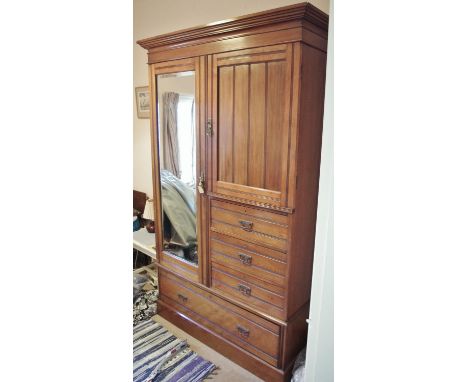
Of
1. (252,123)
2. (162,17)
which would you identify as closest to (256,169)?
(252,123)

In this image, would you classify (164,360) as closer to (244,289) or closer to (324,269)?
Answer: (244,289)

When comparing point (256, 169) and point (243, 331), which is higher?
point (256, 169)

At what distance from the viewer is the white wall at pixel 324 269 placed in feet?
3.13

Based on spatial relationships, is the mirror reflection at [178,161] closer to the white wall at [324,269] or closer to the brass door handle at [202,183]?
the brass door handle at [202,183]

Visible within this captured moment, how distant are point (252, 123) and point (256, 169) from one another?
23 cm

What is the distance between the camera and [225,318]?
1909 millimetres

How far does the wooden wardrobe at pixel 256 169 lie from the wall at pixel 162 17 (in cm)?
59
